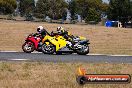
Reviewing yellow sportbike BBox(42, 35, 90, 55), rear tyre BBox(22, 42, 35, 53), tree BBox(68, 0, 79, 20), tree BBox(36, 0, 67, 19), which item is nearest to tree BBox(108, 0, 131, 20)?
tree BBox(36, 0, 67, 19)

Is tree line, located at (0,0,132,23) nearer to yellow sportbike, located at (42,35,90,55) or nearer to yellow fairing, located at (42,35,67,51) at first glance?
yellow sportbike, located at (42,35,90,55)

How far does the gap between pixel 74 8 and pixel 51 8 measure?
27.7ft

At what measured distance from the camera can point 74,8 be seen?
104 metres

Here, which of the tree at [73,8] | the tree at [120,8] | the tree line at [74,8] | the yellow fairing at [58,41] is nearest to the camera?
the yellow fairing at [58,41]

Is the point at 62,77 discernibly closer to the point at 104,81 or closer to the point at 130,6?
the point at 104,81

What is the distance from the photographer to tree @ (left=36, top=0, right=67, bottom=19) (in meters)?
96.9

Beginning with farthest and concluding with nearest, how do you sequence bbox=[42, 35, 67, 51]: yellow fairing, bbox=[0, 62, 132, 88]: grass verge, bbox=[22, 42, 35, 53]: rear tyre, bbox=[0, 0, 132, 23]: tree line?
bbox=[0, 0, 132, 23]: tree line → bbox=[22, 42, 35, 53]: rear tyre → bbox=[42, 35, 67, 51]: yellow fairing → bbox=[0, 62, 132, 88]: grass verge

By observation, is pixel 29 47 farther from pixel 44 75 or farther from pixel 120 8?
pixel 120 8

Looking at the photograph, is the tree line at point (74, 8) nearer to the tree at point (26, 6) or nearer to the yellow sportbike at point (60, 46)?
the tree at point (26, 6)

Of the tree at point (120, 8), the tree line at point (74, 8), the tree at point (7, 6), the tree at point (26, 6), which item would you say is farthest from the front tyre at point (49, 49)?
the tree at point (26, 6)

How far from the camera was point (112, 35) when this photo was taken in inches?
1777

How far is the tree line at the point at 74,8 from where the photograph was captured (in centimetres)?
9019

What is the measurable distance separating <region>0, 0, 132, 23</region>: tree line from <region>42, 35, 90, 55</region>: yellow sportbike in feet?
224

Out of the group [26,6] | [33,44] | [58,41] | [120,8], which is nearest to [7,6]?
[26,6]
